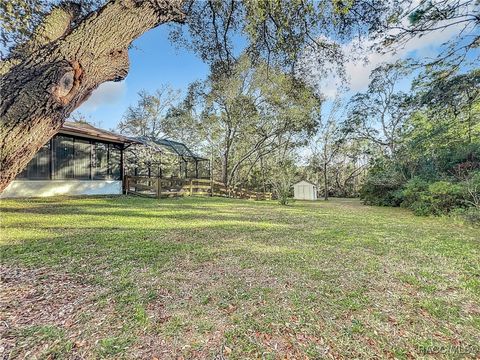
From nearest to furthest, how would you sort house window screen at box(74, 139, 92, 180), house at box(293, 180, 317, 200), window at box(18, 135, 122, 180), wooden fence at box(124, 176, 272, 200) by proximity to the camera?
Result: 1. window at box(18, 135, 122, 180)
2. house window screen at box(74, 139, 92, 180)
3. wooden fence at box(124, 176, 272, 200)
4. house at box(293, 180, 317, 200)

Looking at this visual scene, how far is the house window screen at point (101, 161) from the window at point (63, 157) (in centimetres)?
117

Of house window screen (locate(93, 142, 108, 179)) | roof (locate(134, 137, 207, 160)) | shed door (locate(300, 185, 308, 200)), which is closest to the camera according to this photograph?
house window screen (locate(93, 142, 108, 179))

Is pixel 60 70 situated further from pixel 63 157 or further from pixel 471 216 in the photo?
pixel 63 157

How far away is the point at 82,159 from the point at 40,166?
1.83 m

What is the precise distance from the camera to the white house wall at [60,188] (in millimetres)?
9472

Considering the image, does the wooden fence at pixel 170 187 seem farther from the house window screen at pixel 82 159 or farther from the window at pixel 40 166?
the window at pixel 40 166

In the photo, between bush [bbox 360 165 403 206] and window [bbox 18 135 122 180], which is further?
bush [bbox 360 165 403 206]

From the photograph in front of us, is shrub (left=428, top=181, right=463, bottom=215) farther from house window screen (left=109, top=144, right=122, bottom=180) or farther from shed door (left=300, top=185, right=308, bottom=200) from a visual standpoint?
house window screen (left=109, top=144, right=122, bottom=180)

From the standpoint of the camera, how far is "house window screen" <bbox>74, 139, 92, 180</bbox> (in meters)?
11.7

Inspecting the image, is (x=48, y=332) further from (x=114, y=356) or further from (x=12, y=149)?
(x=12, y=149)

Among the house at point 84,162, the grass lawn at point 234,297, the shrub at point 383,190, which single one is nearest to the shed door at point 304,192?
the shrub at point 383,190

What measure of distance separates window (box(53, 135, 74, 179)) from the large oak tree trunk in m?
10.7

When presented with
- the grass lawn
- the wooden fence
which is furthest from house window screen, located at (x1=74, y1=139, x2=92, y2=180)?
the grass lawn

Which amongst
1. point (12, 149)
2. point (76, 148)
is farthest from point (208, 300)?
point (76, 148)
